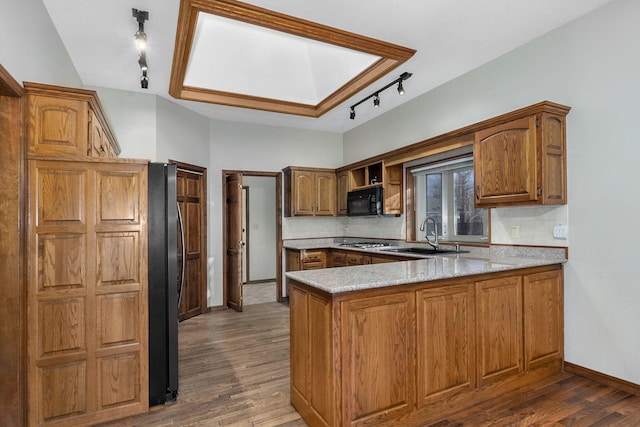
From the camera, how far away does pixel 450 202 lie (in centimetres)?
423

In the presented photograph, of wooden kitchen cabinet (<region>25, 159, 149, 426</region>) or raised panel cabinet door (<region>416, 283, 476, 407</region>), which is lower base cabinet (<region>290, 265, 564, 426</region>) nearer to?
raised panel cabinet door (<region>416, 283, 476, 407</region>)

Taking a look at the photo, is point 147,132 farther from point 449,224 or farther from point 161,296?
point 449,224

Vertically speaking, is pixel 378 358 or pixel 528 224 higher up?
pixel 528 224

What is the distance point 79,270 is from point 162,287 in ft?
1.68

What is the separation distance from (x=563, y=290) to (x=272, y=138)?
4.44m

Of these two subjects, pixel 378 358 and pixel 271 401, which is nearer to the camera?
pixel 378 358

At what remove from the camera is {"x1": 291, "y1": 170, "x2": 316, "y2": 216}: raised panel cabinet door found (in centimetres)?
544

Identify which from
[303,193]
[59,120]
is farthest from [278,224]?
[59,120]

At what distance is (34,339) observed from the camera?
204cm

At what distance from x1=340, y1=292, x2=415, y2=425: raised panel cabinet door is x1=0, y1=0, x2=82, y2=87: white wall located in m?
2.37

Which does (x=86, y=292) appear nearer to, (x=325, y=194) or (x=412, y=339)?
(x=412, y=339)

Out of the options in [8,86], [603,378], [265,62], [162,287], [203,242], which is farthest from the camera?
[203,242]

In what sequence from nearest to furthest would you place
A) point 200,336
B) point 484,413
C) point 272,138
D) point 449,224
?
point 484,413 → point 200,336 → point 449,224 → point 272,138

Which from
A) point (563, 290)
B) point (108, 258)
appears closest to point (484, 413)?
point (563, 290)
